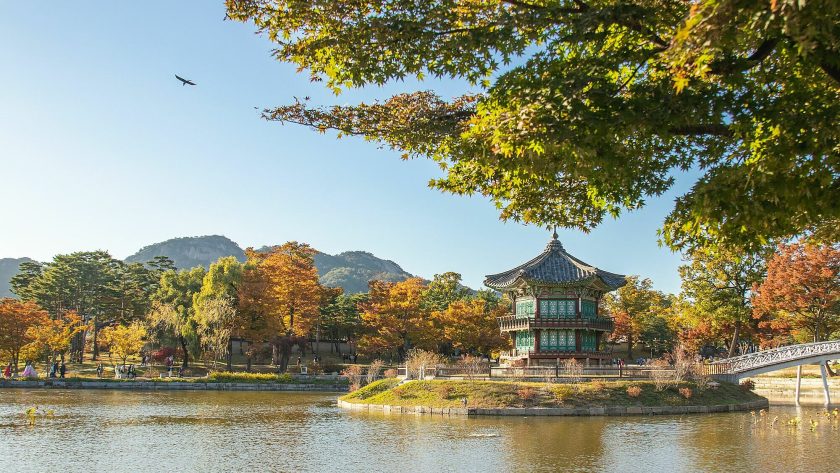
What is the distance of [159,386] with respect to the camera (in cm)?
4716

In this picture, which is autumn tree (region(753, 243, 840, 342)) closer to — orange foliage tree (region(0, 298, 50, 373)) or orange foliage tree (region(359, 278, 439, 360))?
orange foliage tree (region(359, 278, 439, 360))

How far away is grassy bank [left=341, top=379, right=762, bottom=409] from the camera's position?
3066 cm

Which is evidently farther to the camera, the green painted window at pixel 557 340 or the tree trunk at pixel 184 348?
the tree trunk at pixel 184 348

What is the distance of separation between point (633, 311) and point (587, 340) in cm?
2676

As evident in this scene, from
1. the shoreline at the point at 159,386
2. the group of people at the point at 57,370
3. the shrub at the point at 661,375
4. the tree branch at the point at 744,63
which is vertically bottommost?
the shoreline at the point at 159,386

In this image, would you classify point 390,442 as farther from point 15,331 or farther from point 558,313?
point 15,331

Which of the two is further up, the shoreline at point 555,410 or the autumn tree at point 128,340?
the autumn tree at point 128,340

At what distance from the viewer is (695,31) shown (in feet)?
19.5

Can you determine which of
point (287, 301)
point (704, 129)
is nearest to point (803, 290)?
point (287, 301)

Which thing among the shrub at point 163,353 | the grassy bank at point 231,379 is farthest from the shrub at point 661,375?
the shrub at point 163,353

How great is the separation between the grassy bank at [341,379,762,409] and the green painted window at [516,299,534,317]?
42.0 feet

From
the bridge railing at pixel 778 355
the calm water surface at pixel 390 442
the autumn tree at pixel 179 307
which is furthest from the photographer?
the autumn tree at pixel 179 307

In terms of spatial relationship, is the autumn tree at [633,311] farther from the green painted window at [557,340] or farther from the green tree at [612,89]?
the green tree at [612,89]

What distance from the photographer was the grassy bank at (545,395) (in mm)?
30656
